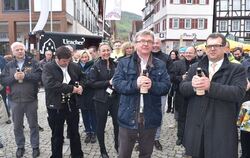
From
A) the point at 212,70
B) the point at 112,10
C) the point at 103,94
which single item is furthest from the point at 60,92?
the point at 112,10

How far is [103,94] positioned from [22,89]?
138cm

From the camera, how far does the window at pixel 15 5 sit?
2998 cm

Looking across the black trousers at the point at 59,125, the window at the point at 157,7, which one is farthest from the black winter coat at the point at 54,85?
the window at the point at 157,7

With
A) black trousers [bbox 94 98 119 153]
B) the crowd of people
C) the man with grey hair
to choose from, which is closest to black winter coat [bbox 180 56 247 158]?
the crowd of people

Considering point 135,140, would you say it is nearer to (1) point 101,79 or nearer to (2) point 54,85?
(2) point 54,85

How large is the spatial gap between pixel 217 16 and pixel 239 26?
11.4 ft

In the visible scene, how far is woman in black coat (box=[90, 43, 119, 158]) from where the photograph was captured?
229 inches

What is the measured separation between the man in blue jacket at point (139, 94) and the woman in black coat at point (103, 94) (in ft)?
5.65

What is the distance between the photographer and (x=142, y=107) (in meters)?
3.98

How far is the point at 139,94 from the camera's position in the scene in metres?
3.95

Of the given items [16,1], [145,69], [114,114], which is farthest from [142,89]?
[16,1]

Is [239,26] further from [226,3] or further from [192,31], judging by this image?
[192,31]

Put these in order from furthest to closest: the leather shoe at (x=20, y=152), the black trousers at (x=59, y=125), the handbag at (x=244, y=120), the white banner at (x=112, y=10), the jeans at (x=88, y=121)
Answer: the white banner at (x=112, y=10)
the jeans at (x=88, y=121)
the leather shoe at (x=20, y=152)
the black trousers at (x=59, y=125)
the handbag at (x=244, y=120)

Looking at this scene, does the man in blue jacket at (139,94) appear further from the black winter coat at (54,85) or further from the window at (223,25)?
the window at (223,25)
